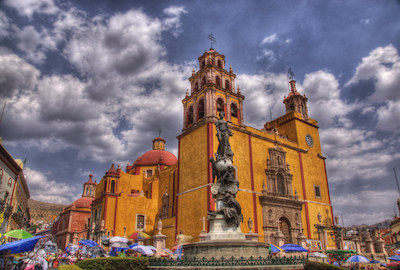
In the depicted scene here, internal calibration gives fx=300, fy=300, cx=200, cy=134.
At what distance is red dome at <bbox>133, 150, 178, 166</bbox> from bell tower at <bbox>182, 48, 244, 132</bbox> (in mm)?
12074

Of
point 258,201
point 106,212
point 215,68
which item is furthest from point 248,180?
point 106,212

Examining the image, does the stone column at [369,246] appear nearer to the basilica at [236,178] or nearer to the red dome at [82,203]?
the basilica at [236,178]

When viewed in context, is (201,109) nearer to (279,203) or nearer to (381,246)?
(279,203)

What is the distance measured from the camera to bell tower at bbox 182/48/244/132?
26297 millimetres

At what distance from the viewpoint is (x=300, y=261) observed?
9336 millimetres

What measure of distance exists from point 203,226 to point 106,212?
35.1ft

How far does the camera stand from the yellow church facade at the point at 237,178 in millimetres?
24297

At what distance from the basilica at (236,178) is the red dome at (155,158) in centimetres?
563

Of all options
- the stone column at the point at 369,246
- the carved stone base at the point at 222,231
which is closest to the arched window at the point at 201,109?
the carved stone base at the point at 222,231

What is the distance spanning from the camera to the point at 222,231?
1056cm

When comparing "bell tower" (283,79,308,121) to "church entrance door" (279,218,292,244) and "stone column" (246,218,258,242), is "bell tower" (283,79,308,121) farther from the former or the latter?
"stone column" (246,218,258,242)

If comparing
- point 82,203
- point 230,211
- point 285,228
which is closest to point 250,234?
point 285,228

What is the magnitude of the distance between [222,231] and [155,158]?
29.5m

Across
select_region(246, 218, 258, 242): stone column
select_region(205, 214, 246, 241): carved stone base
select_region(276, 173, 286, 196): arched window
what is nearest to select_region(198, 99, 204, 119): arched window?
select_region(276, 173, 286, 196): arched window
